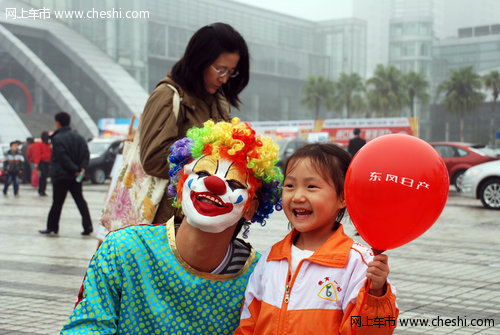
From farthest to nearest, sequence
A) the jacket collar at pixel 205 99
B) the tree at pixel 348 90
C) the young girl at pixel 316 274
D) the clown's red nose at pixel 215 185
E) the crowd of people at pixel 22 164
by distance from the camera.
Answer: the tree at pixel 348 90, the crowd of people at pixel 22 164, the jacket collar at pixel 205 99, the clown's red nose at pixel 215 185, the young girl at pixel 316 274

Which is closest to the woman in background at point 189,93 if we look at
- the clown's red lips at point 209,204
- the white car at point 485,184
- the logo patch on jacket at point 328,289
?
the clown's red lips at point 209,204

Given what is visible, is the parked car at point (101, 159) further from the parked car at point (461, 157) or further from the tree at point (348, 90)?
the tree at point (348, 90)

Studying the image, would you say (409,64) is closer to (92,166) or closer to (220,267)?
(92,166)

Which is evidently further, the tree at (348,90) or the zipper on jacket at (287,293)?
the tree at (348,90)

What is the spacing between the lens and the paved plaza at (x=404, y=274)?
15.1ft

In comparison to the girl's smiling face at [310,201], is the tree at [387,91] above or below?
above

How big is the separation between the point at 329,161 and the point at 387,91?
62623 millimetres

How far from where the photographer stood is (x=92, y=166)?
21.2m

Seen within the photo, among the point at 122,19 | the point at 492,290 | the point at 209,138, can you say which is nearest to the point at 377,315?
the point at 209,138

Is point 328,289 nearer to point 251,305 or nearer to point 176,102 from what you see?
point 251,305

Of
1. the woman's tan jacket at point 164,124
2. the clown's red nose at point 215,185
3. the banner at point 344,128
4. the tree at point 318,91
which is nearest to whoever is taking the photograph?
the clown's red nose at point 215,185

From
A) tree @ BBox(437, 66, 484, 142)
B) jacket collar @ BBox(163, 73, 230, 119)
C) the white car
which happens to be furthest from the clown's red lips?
tree @ BBox(437, 66, 484, 142)

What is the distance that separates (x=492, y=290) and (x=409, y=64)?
81.4m

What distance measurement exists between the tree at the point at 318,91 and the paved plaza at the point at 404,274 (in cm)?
5612
